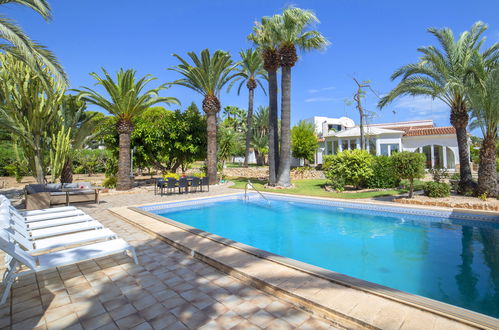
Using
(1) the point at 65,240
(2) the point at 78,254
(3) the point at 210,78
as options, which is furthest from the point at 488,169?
(3) the point at 210,78

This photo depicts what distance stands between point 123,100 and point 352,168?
14226mm

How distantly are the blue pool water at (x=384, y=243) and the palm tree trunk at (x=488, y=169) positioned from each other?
3.01 metres

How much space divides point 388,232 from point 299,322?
6474mm

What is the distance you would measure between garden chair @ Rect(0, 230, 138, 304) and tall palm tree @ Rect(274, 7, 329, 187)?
1364 cm

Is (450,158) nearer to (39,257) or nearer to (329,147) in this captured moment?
(329,147)

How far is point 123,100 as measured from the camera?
15797mm

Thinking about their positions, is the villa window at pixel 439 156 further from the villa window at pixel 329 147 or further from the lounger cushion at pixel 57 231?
the lounger cushion at pixel 57 231

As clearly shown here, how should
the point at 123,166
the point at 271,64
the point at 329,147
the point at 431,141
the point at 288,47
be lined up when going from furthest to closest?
1. the point at 329,147
2. the point at 431,141
3. the point at 271,64
4. the point at 288,47
5. the point at 123,166

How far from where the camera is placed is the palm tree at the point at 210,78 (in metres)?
18.3

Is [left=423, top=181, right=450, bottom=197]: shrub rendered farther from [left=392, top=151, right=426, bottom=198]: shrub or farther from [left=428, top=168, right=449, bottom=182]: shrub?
[left=428, top=168, right=449, bottom=182]: shrub

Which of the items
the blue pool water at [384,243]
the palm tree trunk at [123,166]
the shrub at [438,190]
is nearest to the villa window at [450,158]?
the shrub at [438,190]

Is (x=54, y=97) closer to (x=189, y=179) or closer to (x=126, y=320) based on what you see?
(x=189, y=179)

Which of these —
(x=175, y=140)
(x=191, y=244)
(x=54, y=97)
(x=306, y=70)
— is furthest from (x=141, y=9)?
(x=191, y=244)

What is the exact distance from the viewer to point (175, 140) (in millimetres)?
19469
